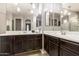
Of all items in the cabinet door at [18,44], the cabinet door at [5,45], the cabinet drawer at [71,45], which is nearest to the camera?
the cabinet drawer at [71,45]

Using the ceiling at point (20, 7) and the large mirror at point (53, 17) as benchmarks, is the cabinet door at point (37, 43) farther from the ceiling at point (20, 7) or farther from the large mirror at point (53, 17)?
the ceiling at point (20, 7)

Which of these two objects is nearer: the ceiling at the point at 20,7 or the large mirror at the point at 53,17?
the ceiling at the point at 20,7

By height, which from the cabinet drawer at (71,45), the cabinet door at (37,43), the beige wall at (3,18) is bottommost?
the cabinet door at (37,43)

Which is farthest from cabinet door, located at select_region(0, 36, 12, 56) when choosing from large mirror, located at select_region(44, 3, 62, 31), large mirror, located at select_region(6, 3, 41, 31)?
large mirror, located at select_region(44, 3, 62, 31)

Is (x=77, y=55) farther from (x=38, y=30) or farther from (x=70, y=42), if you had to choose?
(x=38, y=30)

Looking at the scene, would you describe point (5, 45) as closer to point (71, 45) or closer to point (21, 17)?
point (21, 17)

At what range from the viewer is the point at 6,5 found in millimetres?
3209

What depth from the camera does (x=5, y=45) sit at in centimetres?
305

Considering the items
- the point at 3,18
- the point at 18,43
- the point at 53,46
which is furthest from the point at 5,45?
the point at 53,46

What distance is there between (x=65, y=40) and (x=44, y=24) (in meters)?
2.01

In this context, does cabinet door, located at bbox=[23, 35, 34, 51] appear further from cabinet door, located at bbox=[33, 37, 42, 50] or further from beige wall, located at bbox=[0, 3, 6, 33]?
beige wall, located at bbox=[0, 3, 6, 33]

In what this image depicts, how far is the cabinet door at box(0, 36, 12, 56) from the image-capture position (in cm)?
296

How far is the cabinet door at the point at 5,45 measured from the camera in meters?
2.96

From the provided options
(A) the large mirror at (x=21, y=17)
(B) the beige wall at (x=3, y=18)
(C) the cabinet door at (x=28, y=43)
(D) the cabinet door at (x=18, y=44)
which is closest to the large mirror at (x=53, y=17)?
(A) the large mirror at (x=21, y=17)
